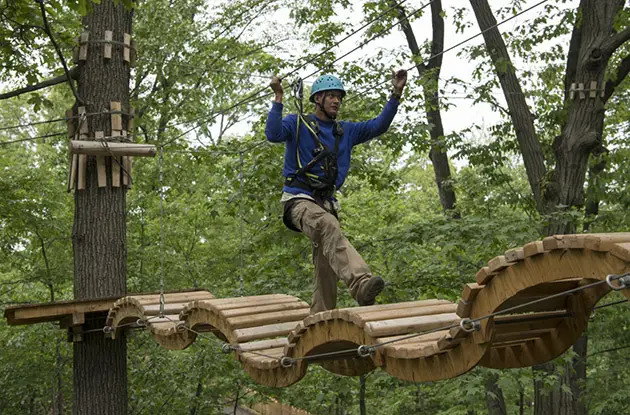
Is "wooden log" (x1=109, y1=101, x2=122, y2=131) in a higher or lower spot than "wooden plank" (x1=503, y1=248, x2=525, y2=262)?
higher

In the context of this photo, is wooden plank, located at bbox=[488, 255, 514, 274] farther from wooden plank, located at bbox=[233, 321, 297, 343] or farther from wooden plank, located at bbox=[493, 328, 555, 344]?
wooden plank, located at bbox=[233, 321, 297, 343]

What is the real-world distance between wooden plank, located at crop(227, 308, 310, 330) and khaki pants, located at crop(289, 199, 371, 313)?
13 centimetres

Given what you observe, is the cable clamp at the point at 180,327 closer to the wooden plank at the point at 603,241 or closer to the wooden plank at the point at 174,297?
the wooden plank at the point at 174,297

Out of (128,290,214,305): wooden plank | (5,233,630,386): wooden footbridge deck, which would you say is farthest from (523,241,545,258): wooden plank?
(128,290,214,305): wooden plank

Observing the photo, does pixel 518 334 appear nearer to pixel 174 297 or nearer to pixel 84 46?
pixel 174 297

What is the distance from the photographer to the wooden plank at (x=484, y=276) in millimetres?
2890

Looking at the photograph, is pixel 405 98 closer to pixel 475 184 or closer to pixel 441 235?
pixel 475 184

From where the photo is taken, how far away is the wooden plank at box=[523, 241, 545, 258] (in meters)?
2.66

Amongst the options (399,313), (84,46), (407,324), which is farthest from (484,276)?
(84,46)

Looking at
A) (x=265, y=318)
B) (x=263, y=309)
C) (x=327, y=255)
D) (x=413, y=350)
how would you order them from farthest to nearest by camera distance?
(x=263, y=309) < (x=265, y=318) < (x=327, y=255) < (x=413, y=350)

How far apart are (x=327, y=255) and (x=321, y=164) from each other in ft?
2.07

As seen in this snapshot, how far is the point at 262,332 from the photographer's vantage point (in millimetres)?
4590

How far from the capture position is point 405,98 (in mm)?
9164

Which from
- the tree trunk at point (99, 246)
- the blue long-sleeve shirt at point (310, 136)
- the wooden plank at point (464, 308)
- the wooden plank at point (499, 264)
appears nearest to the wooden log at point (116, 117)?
the tree trunk at point (99, 246)
